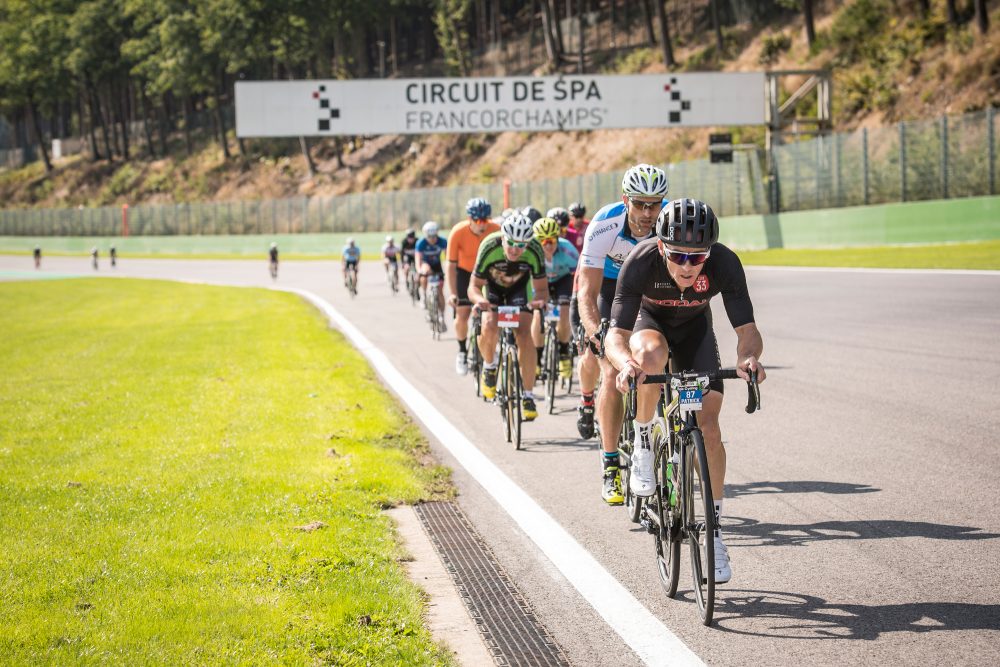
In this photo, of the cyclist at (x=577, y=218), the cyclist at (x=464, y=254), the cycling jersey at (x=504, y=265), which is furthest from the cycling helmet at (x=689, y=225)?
the cyclist at (x=577, y=218)

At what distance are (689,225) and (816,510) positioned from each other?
226 centimetres

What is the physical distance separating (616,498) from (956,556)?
2030 mm

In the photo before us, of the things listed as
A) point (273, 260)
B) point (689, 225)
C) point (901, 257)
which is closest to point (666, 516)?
point (689, 225)

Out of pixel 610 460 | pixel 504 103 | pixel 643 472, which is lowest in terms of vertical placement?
pixel 610 460

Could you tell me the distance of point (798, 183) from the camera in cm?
3591

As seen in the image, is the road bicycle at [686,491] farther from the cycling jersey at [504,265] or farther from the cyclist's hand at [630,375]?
the cycling jersey at [504,265]

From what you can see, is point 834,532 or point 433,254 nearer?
point 834,532

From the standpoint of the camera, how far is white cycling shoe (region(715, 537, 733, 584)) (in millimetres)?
4867

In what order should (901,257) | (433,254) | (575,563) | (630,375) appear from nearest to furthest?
(630,375) < (575,563) < (433,254) < (901,257)

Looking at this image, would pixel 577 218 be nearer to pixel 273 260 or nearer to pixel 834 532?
pixel 834 532

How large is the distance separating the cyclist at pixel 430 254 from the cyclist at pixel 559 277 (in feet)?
17.9

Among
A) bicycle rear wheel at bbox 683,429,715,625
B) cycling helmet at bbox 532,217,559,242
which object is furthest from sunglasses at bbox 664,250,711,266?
cycling helmet at bbox 532,217,559,242

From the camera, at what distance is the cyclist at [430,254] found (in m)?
18.8

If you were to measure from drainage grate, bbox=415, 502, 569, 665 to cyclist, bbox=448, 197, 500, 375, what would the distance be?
5.47 metres
